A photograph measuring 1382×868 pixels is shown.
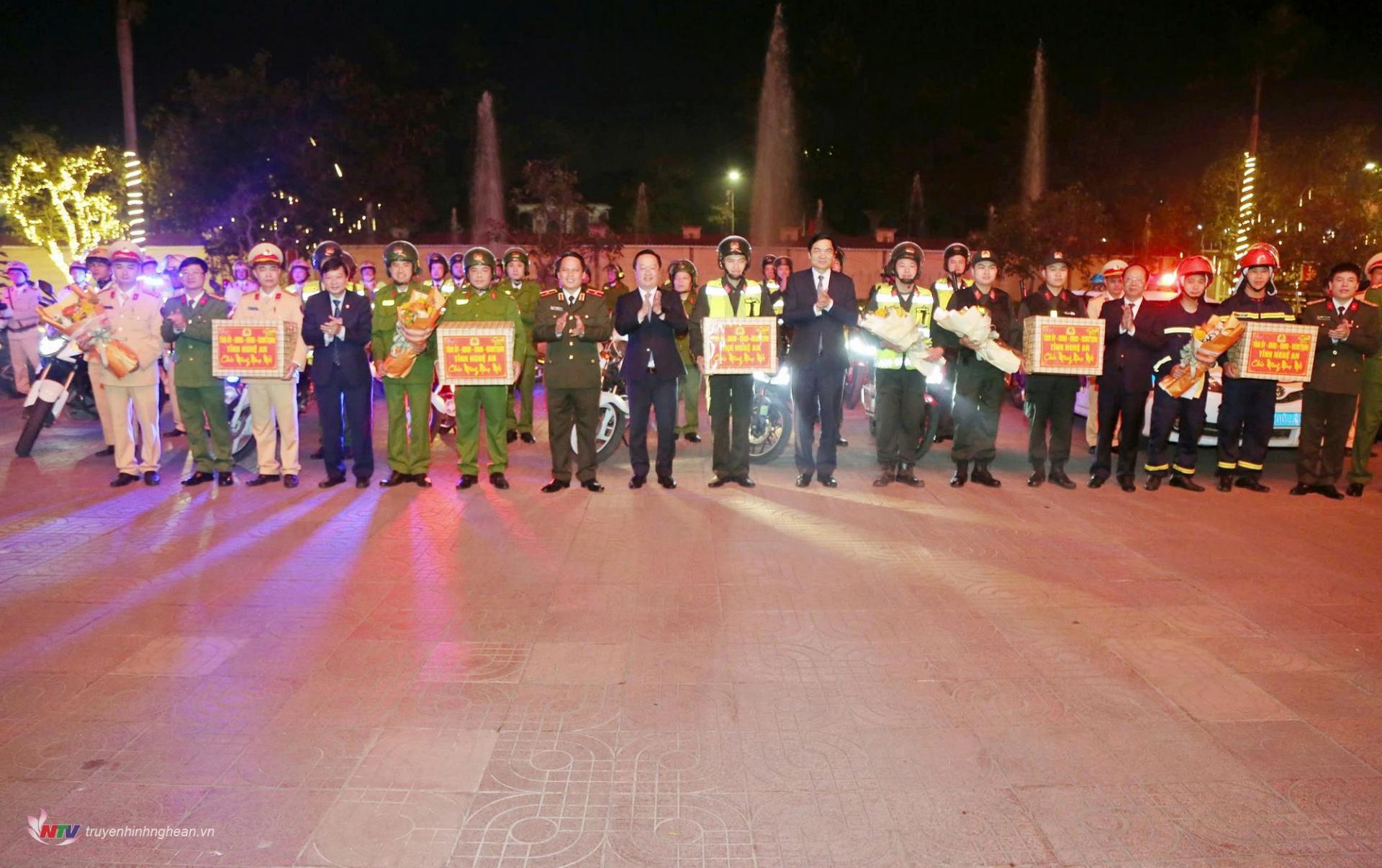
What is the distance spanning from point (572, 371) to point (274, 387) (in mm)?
2741

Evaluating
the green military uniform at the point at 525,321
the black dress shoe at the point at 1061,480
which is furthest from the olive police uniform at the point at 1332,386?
the green military uniform at the point at 525,321

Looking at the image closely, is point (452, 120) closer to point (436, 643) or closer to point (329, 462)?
point (329, 462)

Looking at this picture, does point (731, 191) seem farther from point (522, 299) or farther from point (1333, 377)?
point (1333, 377)

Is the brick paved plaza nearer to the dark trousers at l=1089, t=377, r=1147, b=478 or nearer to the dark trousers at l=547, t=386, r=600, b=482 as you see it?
the dark trousers at l=547, t=386, r=600, b=482

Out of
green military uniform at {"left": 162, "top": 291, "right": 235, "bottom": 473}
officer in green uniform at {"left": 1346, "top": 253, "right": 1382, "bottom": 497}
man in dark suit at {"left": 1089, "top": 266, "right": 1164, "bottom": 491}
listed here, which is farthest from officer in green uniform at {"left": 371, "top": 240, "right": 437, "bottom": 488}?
officer in green uniform at {"left": 1346, "top": 253, "right": 1382, "bottom": 497}

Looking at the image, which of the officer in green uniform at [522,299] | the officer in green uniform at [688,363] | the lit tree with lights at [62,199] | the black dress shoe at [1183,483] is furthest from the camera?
the lit tree with lights at [62,199]

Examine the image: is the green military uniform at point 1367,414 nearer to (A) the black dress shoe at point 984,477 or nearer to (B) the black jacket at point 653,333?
(A) the black dress shoe at point 984,477

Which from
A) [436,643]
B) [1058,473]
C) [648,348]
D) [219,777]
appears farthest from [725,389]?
[219,777]

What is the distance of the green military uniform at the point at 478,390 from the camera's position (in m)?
8.50

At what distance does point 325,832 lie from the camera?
10.7 feet

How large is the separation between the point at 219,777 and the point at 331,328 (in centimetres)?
Answer: 523

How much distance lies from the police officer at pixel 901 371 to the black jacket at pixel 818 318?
0.28 m

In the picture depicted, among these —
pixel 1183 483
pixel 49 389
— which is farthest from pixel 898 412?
pixel 49 389

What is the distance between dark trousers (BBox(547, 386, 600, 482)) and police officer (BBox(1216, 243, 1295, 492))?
5537 mm
